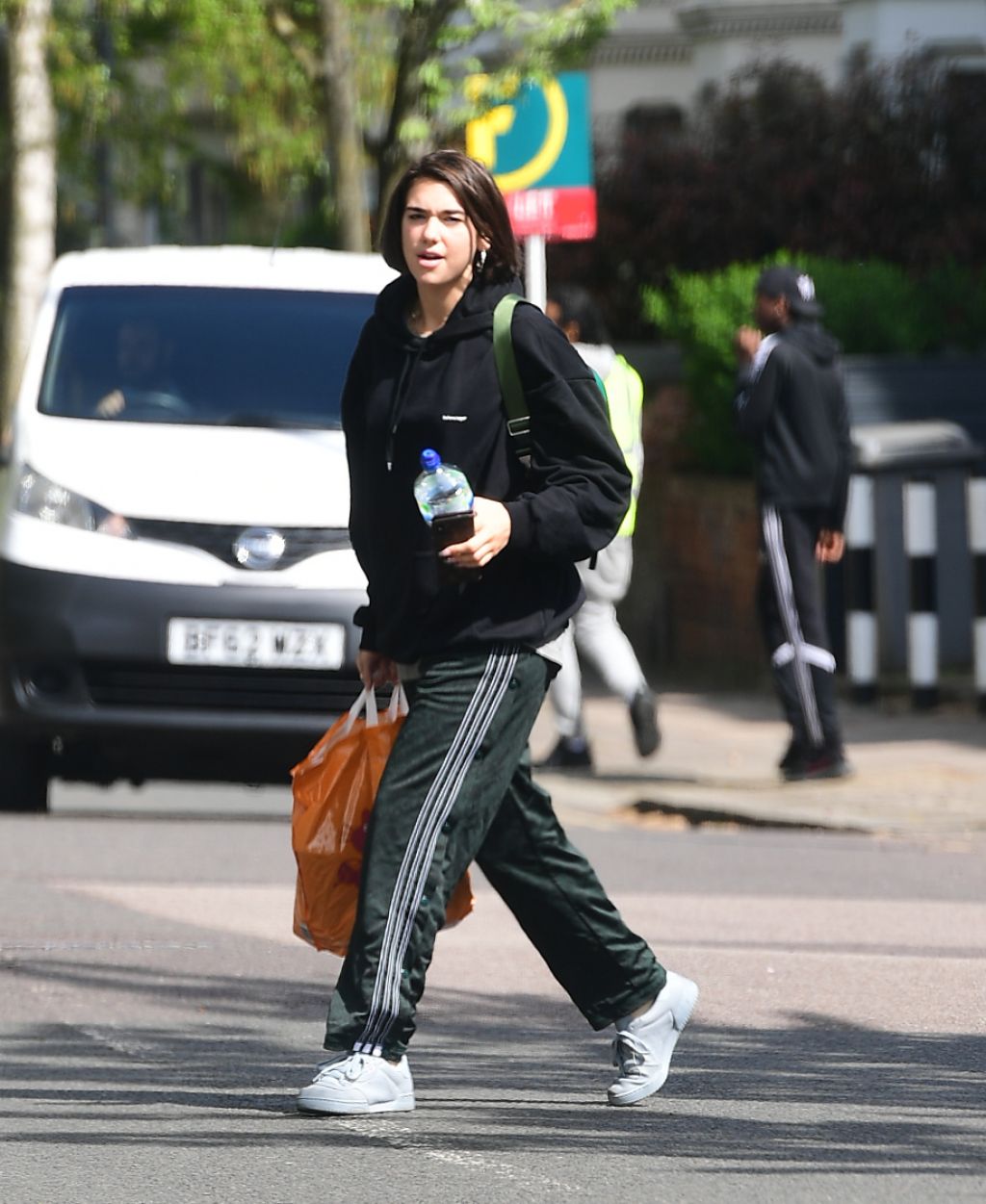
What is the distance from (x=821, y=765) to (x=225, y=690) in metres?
2.82

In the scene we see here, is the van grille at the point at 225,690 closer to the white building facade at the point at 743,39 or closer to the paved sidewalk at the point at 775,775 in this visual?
the paved sidewalk at the point at 775,775

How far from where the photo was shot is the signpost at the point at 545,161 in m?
13.0

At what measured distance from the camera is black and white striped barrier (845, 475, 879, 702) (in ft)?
45.6

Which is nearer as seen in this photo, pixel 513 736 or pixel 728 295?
pixel 513 736

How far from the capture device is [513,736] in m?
5.31

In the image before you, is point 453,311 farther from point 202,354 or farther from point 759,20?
point 759,20

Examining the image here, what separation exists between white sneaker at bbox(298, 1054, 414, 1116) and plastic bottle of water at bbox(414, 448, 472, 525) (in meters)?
1.02

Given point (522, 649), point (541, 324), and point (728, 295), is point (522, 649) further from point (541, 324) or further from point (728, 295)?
point (728, 295)

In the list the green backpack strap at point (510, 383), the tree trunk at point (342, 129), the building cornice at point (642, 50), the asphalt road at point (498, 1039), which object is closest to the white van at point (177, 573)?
the asphalt road at point (498, 1039)

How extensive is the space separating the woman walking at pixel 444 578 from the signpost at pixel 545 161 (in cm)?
762

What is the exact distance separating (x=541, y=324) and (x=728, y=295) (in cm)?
1112

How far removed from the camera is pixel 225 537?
9.37 m

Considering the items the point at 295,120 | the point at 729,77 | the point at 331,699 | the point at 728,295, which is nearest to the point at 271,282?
the point at 331,699

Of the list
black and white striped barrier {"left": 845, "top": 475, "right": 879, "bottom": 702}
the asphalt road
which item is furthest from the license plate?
black and white striped barrier {"left": 845, "top": 475, "right": 879, "bottom": 702}
